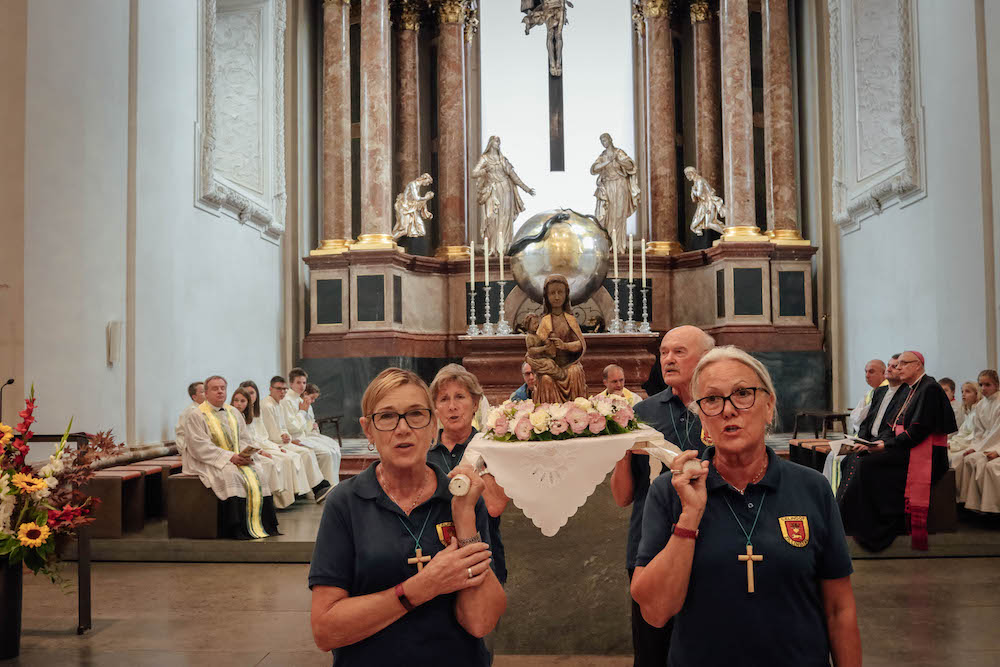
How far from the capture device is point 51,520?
16.0ft

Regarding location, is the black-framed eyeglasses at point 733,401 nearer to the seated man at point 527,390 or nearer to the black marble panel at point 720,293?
the seated man at point 527,390

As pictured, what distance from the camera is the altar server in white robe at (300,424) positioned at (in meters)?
10.2

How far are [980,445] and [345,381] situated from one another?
28.6 ft

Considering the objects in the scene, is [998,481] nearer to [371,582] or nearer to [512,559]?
[512,559]

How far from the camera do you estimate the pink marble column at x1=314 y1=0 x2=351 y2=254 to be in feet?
47.2

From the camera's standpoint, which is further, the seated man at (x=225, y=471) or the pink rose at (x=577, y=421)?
the seated man at (x=225, y=471)

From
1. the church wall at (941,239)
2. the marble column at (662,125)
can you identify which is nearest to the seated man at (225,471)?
the church wall at (941,239)

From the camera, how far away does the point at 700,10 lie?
1528cm

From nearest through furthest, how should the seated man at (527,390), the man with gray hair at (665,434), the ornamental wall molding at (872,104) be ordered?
the man with gray hair at (665,434) < the seated man at (527,390) < the ornamental wall molding at (872,104)

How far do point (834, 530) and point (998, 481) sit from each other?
21.4ft

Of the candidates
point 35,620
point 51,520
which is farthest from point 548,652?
point 35,620

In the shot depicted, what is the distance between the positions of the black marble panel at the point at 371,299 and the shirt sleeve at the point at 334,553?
11.6 metres

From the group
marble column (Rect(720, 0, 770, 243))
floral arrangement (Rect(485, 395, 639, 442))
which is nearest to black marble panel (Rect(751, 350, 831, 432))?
marble column (Rect(720, 0, 770, 243))

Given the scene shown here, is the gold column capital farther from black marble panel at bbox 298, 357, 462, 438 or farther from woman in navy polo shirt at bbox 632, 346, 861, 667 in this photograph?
woman in navy polo shirt at bbox 632, 346, 861, 667
